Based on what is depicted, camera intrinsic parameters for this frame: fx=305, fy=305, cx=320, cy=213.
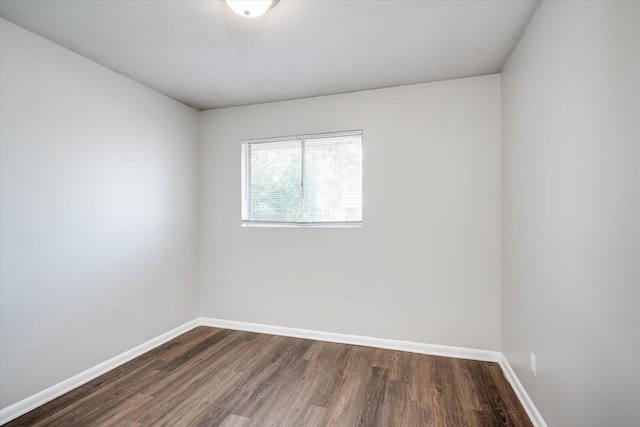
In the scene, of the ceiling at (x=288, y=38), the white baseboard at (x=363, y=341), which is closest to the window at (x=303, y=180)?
the ceiling at (x=288, y=38)

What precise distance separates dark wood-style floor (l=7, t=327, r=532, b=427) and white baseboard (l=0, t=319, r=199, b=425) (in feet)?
0.16

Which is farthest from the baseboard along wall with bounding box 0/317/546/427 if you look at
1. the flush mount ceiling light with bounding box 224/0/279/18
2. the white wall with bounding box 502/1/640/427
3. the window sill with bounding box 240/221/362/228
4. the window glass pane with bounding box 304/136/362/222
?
the flush mount ceiling light with bounding box 224/0/279/18

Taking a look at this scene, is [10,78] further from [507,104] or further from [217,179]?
[507,104]

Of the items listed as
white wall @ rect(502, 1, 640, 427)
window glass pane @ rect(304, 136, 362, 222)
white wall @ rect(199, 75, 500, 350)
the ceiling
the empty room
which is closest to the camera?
white wall @ rect(502, 1, 640, 427)

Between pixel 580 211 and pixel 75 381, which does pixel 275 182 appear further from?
pixel 580 211

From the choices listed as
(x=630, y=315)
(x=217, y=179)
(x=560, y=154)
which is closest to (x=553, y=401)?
(x=630, y=315)

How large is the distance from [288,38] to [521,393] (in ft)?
9.59

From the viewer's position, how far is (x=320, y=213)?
319cm

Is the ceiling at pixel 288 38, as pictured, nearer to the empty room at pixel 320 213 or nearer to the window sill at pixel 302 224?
the empty room at pixel 320 213

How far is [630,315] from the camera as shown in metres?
1.02

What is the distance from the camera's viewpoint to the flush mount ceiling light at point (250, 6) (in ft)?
5.49

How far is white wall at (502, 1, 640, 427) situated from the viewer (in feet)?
3.41

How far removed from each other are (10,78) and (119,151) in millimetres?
818

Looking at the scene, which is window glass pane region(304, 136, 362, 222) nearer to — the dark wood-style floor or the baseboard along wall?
the baseboard along wall
